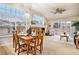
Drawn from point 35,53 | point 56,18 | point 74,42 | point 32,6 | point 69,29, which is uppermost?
point 32,6

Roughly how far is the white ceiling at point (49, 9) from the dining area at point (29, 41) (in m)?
0.29

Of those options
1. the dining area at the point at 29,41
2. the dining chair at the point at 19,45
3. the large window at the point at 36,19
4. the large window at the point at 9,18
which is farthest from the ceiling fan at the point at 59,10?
the dining chair at the point at 19,45

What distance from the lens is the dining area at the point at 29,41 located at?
107 inches

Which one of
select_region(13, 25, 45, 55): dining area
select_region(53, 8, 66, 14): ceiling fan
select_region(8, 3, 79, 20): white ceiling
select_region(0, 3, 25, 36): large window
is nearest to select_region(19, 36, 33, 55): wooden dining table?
select_region(13, 25, 45, 55): dining area

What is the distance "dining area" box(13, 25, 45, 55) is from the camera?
8.92 feet

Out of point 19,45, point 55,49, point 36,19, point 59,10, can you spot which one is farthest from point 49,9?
point 19,45

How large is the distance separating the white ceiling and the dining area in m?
0.29

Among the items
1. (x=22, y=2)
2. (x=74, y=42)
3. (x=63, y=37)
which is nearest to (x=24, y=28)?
(x=22, y=2)

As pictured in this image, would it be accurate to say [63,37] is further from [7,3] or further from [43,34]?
[7,3]

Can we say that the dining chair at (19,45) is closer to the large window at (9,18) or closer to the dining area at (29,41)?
the dining area at (29,41)

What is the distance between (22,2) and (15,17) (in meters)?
0.28

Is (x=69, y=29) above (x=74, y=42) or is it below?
above

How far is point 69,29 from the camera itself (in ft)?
8.96

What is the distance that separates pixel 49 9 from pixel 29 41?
0.64 meters
